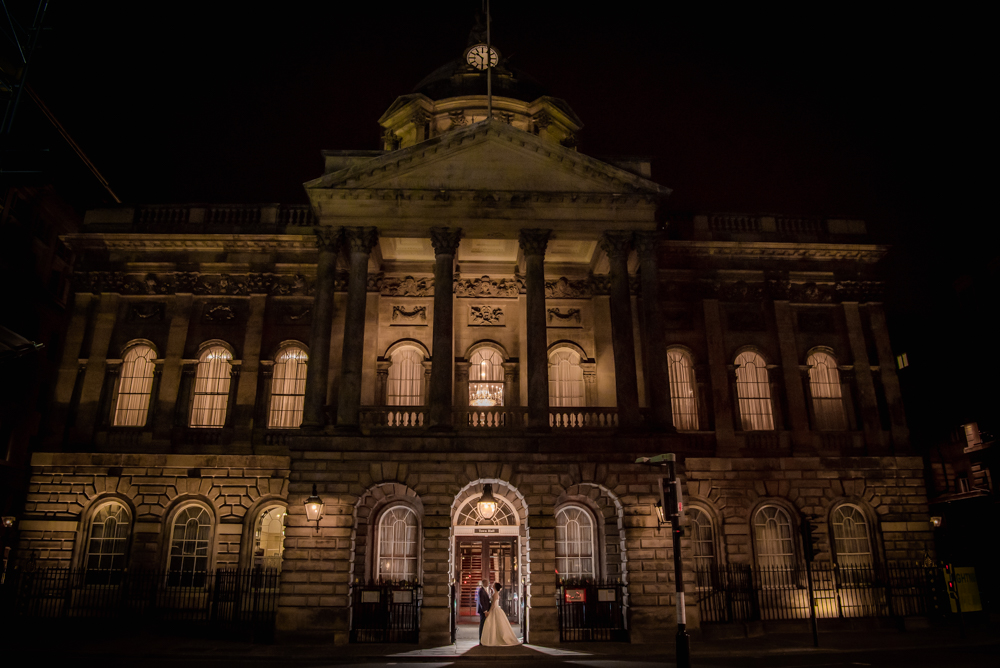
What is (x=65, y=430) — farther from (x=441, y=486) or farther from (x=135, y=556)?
(x=441, y=486)

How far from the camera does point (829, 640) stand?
60.5 feet

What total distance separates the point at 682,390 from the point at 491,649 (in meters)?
11.9

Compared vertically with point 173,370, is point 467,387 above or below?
below

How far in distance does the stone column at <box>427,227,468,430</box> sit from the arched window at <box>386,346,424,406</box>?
12.0 feet

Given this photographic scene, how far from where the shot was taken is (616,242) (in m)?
21.4

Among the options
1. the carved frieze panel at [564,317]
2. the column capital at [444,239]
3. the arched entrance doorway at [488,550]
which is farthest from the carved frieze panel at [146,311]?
the carved frieze panel at [564,317]

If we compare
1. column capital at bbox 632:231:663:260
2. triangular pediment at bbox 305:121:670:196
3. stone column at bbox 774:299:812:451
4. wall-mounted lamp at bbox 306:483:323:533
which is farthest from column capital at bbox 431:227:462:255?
stone column at bbox 774:299:812:451

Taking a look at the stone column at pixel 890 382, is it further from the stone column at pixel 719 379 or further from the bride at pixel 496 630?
the bride at pixel 496 630

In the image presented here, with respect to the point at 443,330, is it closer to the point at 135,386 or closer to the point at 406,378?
the point at 406,378

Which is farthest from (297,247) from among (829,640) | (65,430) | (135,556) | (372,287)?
(829,640)

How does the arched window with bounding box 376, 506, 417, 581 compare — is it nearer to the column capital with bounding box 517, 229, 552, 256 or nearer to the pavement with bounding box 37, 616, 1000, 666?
the pavement with bounding box 37, 616, 1000, 666

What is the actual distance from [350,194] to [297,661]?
1311 centimetres

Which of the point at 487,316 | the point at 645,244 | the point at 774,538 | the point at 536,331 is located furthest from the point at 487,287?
the point at 774,538

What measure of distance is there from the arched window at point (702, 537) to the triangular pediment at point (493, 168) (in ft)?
35.3
